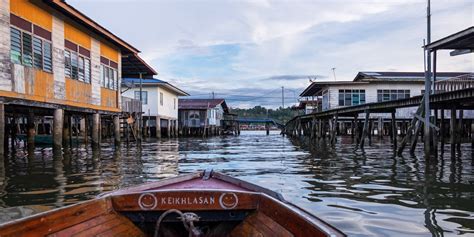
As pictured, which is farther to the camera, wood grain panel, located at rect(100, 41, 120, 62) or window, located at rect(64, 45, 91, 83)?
wood grain panel, located at rect(100, 41, 120, 62)

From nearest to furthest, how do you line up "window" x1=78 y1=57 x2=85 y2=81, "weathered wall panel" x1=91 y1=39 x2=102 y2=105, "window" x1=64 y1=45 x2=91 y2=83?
"window" x1=64 y1=45 x2=91 y2=83 < "window" x1=78 y1=57 x2=85 y2=81 < "weathered wall panel" x1=91 y1=39 x2=102 y2=105

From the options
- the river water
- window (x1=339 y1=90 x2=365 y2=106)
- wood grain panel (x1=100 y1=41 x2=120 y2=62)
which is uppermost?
wood grain panel (x1=100 y1=41 x2=120 y2=62)

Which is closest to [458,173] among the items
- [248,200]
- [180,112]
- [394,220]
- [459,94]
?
[459,94]

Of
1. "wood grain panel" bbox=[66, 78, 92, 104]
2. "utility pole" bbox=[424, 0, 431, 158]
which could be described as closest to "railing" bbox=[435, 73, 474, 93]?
"utility pole" bbox=[424, 0, 431, 158]

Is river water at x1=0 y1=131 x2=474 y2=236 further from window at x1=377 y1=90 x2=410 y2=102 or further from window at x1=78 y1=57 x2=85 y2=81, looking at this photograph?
window at x1=377 y1=90 x2=410 y2=102

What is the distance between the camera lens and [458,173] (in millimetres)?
11430

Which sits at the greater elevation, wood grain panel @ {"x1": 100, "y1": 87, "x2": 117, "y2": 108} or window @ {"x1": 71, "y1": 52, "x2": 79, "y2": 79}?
window @ {"x1": 71, "y1": 52, "x2": 79, "y2": 79}

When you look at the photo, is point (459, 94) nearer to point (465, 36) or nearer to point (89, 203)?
point (465, 36)

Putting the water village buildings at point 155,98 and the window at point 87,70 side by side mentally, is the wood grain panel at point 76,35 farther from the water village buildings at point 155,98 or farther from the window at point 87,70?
the water village buildings at point 155,98

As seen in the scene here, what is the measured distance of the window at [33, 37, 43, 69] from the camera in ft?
52.1

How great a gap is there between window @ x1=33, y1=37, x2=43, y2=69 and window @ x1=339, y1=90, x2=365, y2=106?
28.7 metres

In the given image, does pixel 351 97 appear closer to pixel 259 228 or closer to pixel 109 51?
pixel 109 51

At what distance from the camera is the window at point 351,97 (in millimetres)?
39906

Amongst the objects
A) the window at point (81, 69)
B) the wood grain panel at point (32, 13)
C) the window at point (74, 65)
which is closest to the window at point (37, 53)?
the wood grain panel at point (32, 13)
